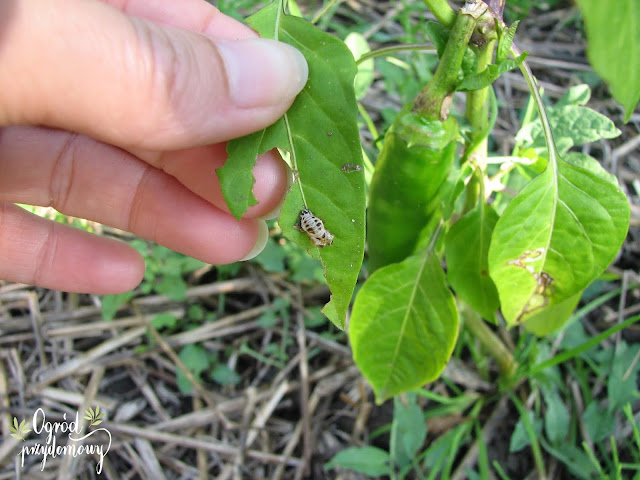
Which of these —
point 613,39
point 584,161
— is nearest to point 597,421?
point 584,161

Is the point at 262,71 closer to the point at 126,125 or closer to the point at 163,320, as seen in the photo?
the point at 126,125

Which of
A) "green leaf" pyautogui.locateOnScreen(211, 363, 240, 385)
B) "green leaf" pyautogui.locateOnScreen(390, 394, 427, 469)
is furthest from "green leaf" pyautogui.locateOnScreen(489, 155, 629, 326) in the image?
"green leaf" pyautogui.locateOnScreen(211, 363, 240, 385)

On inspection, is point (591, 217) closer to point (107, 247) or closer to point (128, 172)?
point (128, 172)

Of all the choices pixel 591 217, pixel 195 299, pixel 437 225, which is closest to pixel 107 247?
pixel 195 299
